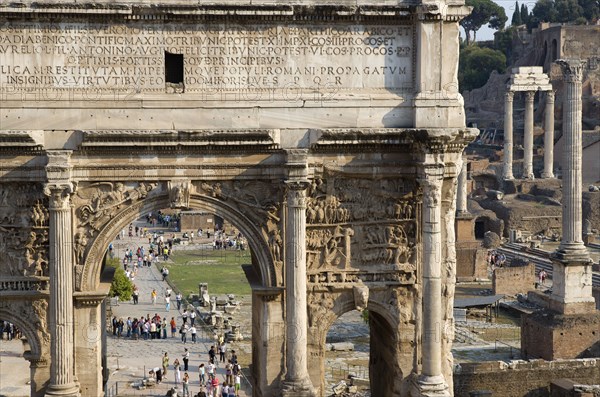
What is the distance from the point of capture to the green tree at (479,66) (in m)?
115

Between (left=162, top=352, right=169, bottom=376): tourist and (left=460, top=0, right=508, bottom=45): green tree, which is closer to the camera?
(left=162, top=352, right=169, bottom=376): tourist

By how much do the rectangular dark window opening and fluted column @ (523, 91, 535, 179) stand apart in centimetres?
6148

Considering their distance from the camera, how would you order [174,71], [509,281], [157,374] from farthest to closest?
[509,281] < [157,374] < [174,71]

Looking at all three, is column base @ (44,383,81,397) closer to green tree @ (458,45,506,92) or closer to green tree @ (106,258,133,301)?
green tree @ (106,258,133,301)

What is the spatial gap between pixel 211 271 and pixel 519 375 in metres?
27.1

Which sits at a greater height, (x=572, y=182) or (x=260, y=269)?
(x=572, y=182)

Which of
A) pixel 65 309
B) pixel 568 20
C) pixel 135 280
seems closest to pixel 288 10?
pixel 65 309

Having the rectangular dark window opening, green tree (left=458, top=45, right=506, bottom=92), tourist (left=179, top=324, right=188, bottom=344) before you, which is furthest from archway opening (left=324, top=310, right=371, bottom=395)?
green tree (left=458, top=45, right=506, bottom=92)

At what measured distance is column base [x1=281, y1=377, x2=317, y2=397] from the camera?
17.7 metres

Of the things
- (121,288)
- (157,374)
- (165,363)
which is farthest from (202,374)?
(121,288)

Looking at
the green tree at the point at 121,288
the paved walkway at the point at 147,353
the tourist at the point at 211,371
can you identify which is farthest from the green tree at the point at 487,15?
the tourist at the point at 211,371

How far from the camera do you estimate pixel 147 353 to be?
34.8 metres

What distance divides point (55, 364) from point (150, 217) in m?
57.0

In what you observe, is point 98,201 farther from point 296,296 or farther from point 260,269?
point 296,296
